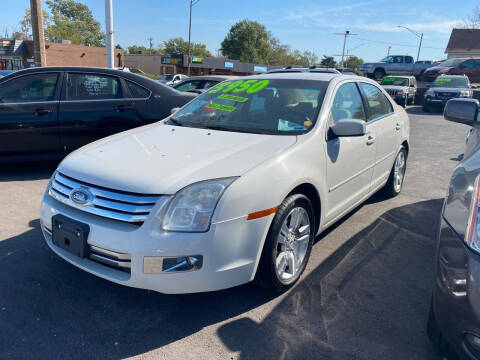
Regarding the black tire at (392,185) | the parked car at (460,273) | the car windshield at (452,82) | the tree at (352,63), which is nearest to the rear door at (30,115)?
the black tire at (392,185)

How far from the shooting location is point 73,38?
78.3m

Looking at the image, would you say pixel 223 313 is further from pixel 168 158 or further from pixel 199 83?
pixel 199 83

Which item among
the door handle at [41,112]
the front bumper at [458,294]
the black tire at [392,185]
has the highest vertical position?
the door handle at [41,112]

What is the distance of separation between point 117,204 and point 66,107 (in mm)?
3822

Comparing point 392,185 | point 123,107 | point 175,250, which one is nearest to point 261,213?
point 175,250

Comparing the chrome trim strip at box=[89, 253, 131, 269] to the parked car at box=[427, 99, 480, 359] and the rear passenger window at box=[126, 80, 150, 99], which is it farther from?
the rear passenger window at box=[126, 80, 150, 99]

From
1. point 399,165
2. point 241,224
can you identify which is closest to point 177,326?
point 241,224

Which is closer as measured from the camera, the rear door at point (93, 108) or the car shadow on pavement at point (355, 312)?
the car shadow on pavement at point (355, 312)

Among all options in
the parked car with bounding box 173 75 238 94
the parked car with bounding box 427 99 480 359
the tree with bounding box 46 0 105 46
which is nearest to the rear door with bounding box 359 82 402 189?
the parked car with bounding box 427 99 480 359

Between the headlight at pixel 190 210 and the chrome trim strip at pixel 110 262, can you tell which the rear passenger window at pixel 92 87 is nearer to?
the chrome trim strip at pixel 110 262

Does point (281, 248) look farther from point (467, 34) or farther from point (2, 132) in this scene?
point (467, 34)

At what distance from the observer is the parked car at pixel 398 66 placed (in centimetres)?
2783

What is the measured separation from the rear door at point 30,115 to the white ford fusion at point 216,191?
2585 mm

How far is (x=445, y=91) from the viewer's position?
17.2 metres
